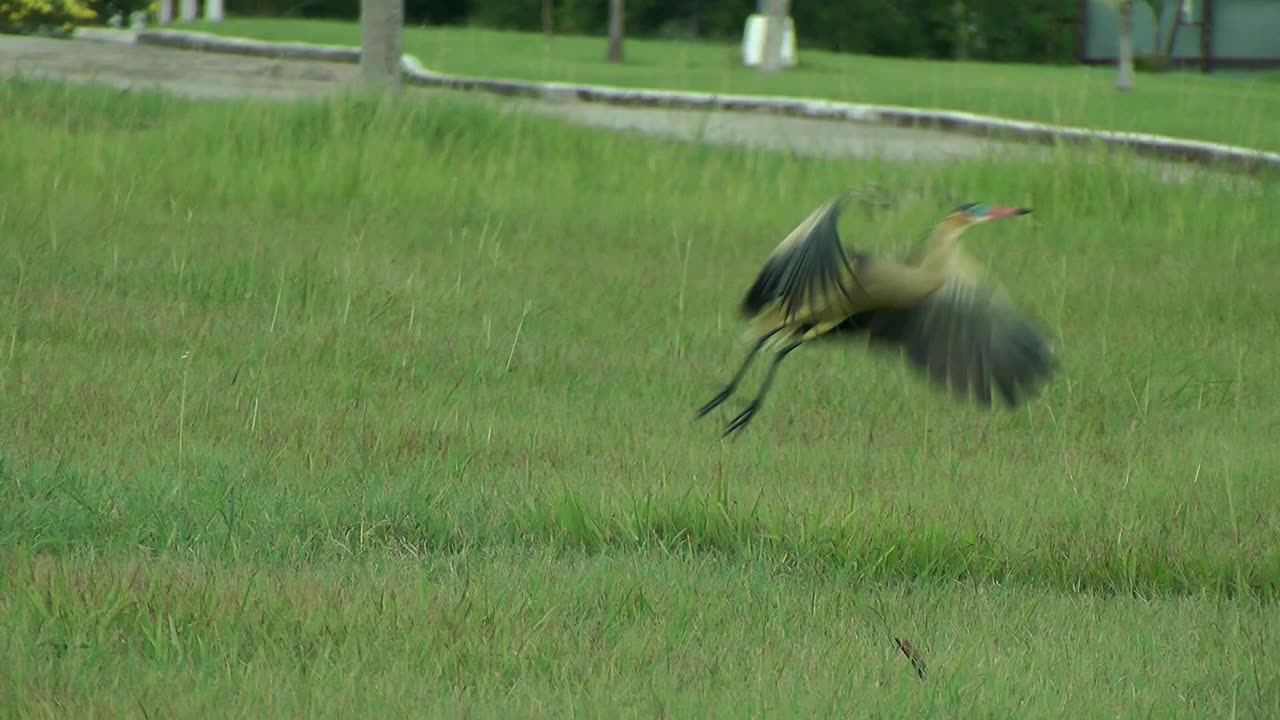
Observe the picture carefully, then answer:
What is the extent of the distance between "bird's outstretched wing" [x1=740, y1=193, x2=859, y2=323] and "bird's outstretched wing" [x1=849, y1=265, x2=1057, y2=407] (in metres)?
0.19

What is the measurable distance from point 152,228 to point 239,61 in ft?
38.2

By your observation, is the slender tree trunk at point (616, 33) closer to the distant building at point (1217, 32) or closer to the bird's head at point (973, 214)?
the distant building at point (1217, 32)

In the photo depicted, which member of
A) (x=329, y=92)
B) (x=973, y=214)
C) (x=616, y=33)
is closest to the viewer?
(x=973, y=214)

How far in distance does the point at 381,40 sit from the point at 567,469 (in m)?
8.46

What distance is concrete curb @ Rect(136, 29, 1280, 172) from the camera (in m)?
12.4

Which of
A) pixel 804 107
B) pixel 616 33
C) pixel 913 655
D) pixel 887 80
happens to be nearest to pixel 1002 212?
pixel 913 655

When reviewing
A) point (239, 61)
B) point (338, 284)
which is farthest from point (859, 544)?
point (239, 61)

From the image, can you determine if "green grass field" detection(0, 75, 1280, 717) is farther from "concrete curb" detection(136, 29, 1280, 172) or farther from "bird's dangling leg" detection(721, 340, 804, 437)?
"concrete curb" detection(136, 29, 1280, 172)

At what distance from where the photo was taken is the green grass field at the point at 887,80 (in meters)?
15.9

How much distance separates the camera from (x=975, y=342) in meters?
4.69

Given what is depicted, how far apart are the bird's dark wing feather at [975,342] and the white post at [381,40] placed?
8.63 metres

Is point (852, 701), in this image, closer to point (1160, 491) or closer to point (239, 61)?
point (1160, 491)

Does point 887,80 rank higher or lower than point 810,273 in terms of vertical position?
lower

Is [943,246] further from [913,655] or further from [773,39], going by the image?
[773,39]
